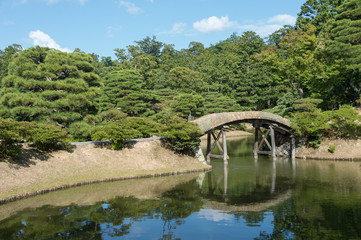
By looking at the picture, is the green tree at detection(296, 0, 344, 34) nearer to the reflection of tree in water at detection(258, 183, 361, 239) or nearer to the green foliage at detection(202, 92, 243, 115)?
the green foliage at detection(202, 92, 243, 115)

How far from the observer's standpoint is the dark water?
14.1 m

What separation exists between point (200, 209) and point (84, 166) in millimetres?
12512

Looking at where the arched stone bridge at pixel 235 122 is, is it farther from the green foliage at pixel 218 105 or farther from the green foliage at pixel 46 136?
the green foliage at pixel 218 105

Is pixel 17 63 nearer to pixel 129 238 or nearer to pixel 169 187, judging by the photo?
pixel 169 187

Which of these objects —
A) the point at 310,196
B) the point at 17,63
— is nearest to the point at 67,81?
the point at 17,63

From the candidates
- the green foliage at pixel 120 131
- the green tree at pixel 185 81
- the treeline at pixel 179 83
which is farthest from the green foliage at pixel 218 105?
the green foliage at pixel 120 131

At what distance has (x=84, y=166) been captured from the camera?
84.6ft

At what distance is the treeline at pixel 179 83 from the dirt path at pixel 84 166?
1.73 metres

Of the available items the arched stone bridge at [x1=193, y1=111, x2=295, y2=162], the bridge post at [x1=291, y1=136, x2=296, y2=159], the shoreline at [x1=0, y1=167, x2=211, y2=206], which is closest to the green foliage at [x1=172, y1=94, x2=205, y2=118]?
the arched stone bridge at [x1=193, y1=111, x2=295, y2=162]

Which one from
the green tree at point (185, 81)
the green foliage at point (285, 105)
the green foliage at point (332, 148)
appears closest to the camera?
the green foliage at point (332, 148)

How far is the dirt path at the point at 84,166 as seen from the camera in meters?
A: 21.1

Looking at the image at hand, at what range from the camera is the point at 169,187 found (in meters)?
23.2

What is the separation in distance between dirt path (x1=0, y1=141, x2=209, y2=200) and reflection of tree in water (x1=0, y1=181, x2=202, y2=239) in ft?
14.2

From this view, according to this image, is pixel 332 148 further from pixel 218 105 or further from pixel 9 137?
pixel 9 137
